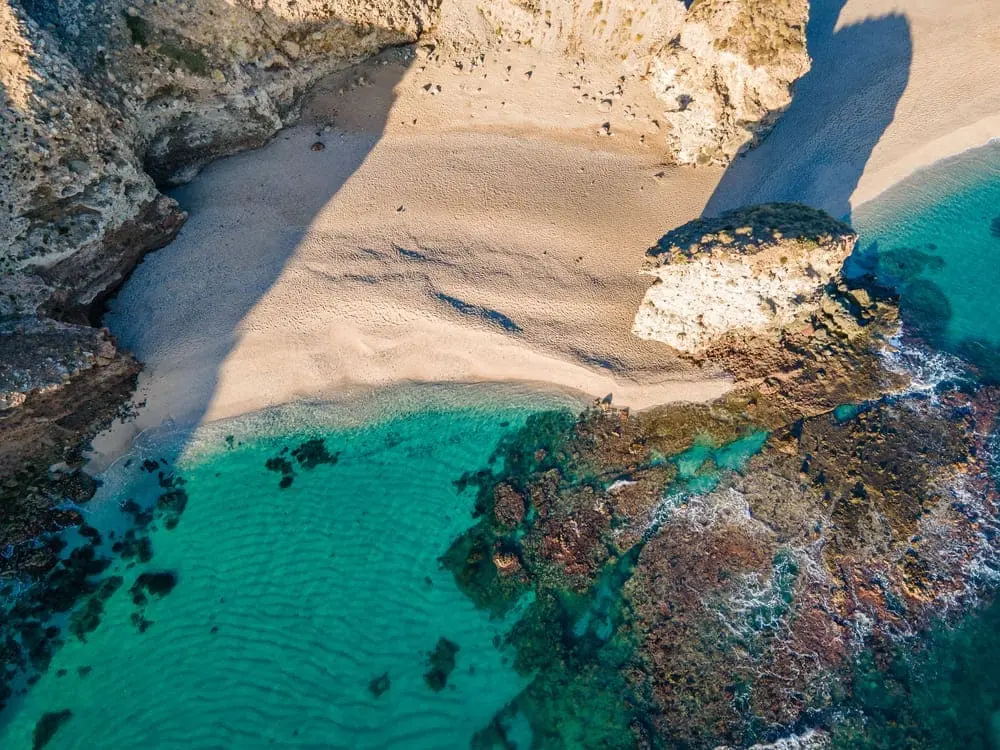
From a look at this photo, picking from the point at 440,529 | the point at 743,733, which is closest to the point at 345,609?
the point at 440,529

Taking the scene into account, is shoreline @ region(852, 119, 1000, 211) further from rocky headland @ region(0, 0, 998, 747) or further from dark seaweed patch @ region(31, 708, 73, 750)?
dark seaweed patch @ region(31, 708, 73, 750)

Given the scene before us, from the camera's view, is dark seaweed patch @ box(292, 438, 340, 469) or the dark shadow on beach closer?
the dark shadow on beach

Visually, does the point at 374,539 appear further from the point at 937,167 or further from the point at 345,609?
the point at 937,167

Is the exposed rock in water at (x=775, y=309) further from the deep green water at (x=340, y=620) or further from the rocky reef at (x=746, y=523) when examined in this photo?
the deep green water at (x=340, y=620)

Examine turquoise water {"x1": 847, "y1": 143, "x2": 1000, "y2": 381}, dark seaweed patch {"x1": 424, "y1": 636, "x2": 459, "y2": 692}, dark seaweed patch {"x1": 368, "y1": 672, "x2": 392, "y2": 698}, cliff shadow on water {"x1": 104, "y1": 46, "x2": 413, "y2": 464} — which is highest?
turquoise water {"x1": 847, "y1": 143, "x2": 1000, "y2": 381}

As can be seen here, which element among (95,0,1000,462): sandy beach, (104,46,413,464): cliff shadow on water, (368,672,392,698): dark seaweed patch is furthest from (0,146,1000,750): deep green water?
(104,46,413,464): cliff shadow on water

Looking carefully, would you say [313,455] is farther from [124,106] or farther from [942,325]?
[942,325]

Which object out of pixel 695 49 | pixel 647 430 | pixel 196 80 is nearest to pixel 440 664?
pixel 647 430
